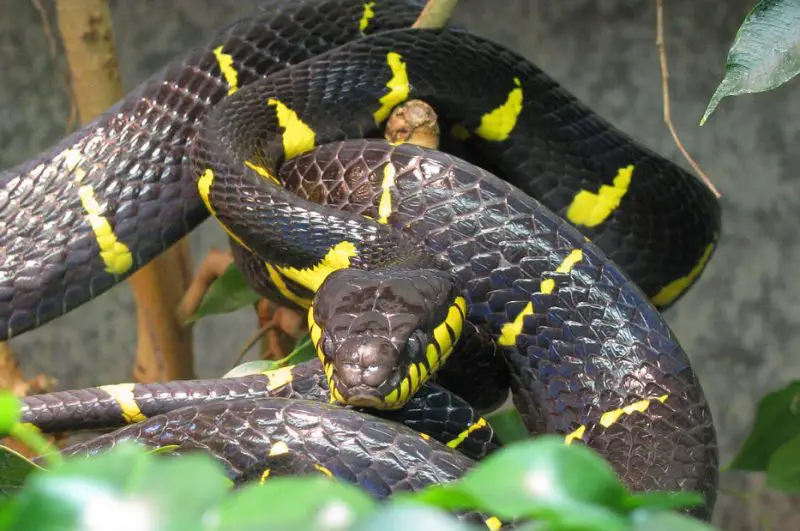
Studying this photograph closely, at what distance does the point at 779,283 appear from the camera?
3.97 m

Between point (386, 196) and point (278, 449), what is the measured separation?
74 centimetres

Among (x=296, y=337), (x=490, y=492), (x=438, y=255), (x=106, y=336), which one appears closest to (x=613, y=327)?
(x=438, y=255)

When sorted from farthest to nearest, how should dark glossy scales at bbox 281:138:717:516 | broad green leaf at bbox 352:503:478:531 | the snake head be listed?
1. dark glossy scales at bbox 281:138:717:516
2. the snake head
3. broad green leaf at bbox 352:503:478:531

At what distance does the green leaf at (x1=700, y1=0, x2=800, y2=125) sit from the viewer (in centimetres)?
130

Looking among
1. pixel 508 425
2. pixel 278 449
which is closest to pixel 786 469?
pixel 508 425

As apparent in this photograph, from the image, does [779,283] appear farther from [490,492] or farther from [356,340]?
[490,492]

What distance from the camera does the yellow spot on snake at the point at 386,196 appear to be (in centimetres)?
210

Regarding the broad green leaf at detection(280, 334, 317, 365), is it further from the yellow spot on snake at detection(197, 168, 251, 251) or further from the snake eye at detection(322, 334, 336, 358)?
the snake eye at detection(322, 334, 336, 358)

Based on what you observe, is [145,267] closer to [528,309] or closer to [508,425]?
[508,425]

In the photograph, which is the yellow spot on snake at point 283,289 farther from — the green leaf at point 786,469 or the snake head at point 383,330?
the green leaf at point 786,469

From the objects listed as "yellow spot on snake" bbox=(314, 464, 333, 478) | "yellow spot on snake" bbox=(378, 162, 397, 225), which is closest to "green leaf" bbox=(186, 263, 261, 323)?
"yellow spot on snake" bbox=(378, 162, 397, 225)

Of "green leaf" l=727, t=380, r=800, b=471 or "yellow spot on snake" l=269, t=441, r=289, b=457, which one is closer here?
"yellow spot on snake" l=269, t=441, r=289, b=457

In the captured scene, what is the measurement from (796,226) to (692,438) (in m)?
2.40

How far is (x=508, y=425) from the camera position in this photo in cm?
264
